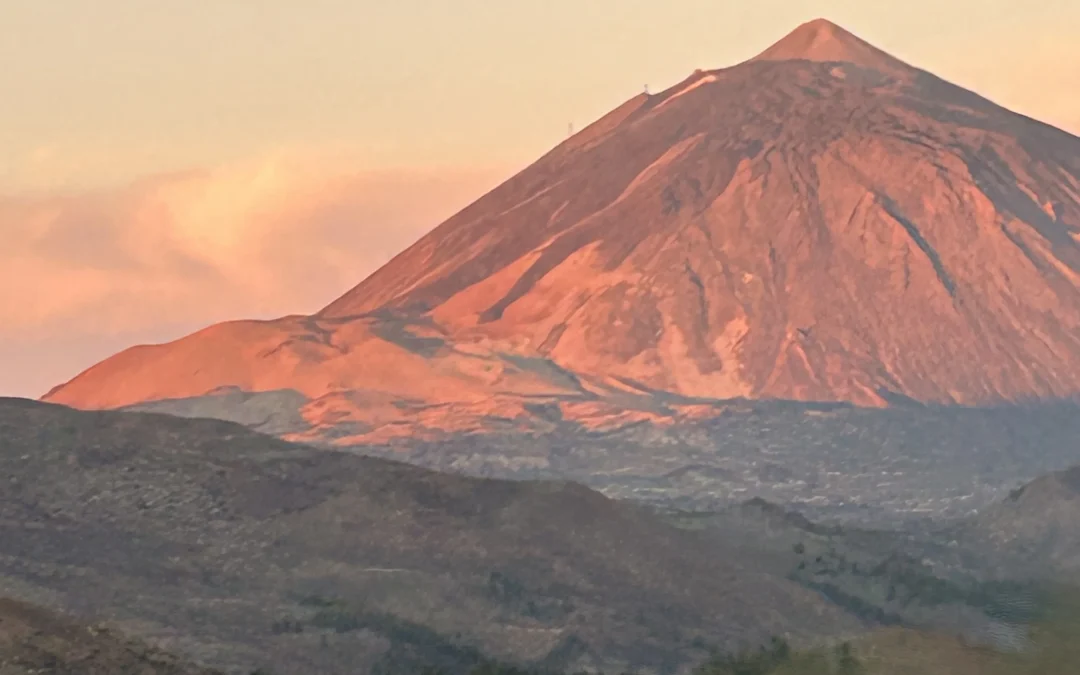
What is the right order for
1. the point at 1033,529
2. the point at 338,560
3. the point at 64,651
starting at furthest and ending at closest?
1. the point at 1033,529
2. the point at 338,560
3. the point at 64,651

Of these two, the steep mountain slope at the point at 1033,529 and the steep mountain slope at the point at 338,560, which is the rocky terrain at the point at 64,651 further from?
the steep mountain slope at the point at 1033,529

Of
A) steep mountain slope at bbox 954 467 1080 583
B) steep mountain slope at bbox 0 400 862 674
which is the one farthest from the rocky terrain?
steep mountain slope at bbox 954 467 1080 583

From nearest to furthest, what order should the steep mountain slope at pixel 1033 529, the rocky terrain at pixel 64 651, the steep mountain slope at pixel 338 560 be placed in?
1. the rocky terrain at pixel 64 651
2. the steep mountain slope at pixel 338 560
3. the steep mountain slope at pixel 1033 529

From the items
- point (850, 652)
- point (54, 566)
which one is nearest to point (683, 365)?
point (54, 566)

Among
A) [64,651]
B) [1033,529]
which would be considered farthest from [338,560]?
[1033,529]

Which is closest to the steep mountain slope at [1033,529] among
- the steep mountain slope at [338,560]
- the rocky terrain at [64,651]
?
the steep mountain slope at [338,560]

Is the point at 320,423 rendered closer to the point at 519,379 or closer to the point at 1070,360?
the point at 519,379

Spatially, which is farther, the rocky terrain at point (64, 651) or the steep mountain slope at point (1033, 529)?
the steep mountain slope at point (1033, 529)

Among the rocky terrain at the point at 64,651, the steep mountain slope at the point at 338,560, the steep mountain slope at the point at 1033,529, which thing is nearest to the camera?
the rocky terrain at the point at 64,651

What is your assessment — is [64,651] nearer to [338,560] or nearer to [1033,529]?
[338,560]
